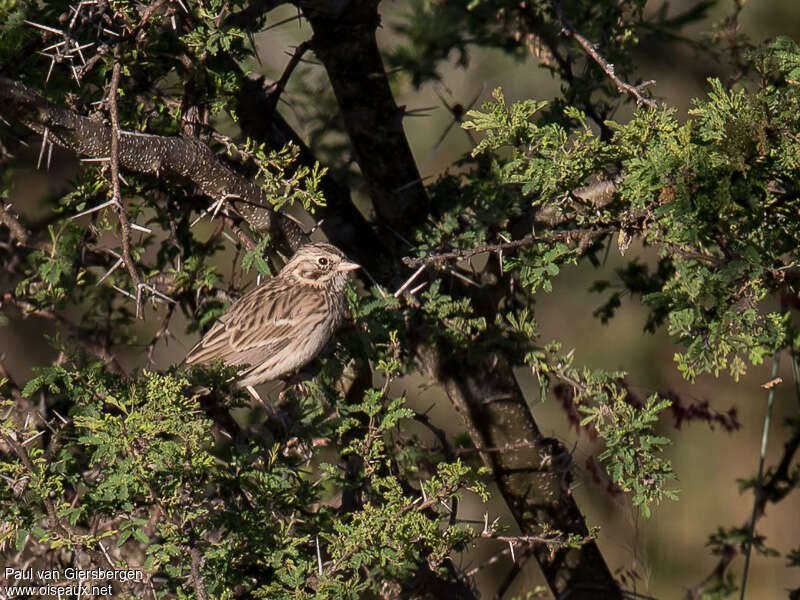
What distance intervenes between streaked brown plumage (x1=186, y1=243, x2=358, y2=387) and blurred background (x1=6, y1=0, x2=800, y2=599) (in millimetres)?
1299

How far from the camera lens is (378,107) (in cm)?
565

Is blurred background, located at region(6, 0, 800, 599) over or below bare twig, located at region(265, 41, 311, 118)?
below

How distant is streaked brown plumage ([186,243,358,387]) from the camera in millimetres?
5633

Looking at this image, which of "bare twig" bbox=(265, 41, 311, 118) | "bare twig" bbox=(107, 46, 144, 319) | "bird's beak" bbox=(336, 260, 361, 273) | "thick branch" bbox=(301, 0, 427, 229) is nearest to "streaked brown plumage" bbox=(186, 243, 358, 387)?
"bird's beak" bbox=(336, 260, 361, 273)

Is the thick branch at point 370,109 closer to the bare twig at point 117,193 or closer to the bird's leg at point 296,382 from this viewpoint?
the bird's leg at point 296,382

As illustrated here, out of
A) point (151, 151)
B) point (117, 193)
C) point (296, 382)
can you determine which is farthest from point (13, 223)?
point (296, 382)

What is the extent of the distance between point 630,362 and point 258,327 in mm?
4232

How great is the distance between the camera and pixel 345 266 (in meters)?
5.61

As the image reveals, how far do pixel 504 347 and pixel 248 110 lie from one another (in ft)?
6.00

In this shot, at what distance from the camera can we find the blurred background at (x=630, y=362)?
26.0ft

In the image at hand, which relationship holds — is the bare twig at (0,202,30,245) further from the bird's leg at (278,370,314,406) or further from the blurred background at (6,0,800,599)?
the blurred background at (6,0,800,599)

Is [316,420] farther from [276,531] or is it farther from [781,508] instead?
[781,508]

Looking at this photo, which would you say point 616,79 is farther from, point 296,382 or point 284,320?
point 284,320

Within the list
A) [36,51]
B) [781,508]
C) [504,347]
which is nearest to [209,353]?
[504,347]
